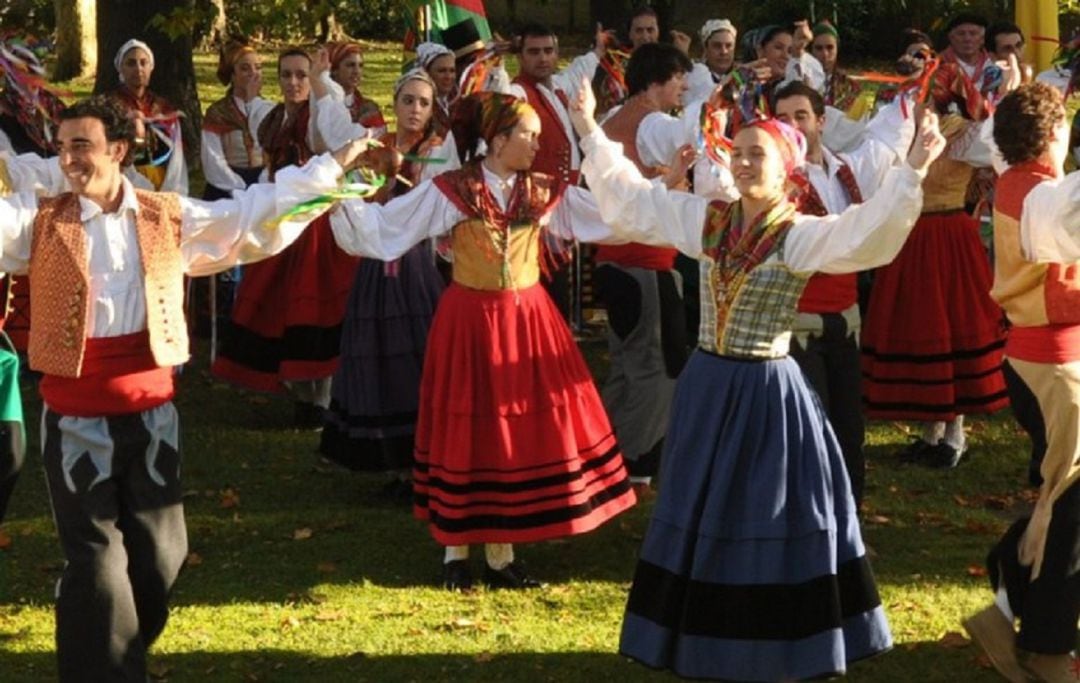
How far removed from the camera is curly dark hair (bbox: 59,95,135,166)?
5.05 meters

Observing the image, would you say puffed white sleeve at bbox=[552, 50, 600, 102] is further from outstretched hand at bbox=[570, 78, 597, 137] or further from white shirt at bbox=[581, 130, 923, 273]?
white shirt at bbox=[581, 130, 923, 273]

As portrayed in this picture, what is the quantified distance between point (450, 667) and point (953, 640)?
1560 millimetres

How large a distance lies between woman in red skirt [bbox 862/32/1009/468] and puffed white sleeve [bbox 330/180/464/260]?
245 cm

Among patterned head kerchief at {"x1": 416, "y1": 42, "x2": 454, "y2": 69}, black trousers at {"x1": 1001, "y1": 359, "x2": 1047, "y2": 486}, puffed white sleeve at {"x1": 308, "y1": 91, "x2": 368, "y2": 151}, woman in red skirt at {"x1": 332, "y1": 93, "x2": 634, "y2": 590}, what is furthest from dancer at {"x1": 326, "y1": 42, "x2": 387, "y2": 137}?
black trousers at {"x1": 1001, "y1": 359, "x2": 1047, "y2": 486}

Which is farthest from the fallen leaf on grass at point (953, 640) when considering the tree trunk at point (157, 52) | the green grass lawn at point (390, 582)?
the tree trunk at point (157, 52)

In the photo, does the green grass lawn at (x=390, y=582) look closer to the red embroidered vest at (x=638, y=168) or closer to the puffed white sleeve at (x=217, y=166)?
the red embroidered vest at (x=638, y=168)

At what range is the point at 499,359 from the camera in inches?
248

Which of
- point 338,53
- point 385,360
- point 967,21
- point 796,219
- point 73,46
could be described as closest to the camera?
point 796,219

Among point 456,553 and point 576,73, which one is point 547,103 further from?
point 456,553

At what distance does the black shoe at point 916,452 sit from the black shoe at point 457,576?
2.47 metres

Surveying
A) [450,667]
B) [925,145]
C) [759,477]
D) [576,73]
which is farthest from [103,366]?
[576,73]

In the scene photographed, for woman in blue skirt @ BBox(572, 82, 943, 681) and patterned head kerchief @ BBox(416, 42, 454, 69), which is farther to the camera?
patterned head kerchief @ BBox(416, 42, 454, 69)

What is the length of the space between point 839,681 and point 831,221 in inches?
55.4

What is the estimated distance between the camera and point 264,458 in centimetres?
837
